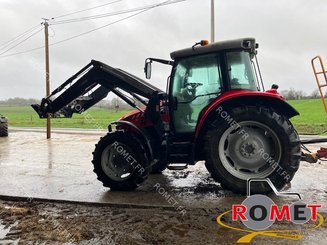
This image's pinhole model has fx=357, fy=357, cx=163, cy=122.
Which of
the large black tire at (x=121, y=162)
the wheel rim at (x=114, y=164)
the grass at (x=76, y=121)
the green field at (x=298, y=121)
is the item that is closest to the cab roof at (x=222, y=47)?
the large black tire at (x=121, y=162)

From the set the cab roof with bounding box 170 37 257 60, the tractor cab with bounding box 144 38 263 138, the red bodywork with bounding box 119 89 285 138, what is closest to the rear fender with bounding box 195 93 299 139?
the red bodywork with bounding box 119 89 285 138

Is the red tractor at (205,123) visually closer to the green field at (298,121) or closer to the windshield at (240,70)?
the windshield at (240,70)

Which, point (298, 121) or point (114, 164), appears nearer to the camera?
point (114, 164)

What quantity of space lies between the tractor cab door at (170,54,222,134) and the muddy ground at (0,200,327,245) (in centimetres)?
160

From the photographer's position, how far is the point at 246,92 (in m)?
5.20

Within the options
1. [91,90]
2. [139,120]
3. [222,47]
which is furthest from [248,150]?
[91,90]

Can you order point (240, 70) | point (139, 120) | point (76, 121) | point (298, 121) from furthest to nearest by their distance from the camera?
point (76, 121) < point (298, 121) < point (139, 120) < point (240, 70)

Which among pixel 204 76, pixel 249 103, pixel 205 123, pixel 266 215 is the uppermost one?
→ pixel 204 76

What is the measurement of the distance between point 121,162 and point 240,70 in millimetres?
2421

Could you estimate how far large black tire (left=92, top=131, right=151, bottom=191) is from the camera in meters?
5.71

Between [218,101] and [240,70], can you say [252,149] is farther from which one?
[240,70]

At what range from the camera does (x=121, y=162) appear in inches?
232

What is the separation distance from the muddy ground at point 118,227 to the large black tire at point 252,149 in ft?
2.72

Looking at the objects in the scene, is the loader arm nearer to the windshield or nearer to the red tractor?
the red tractor
